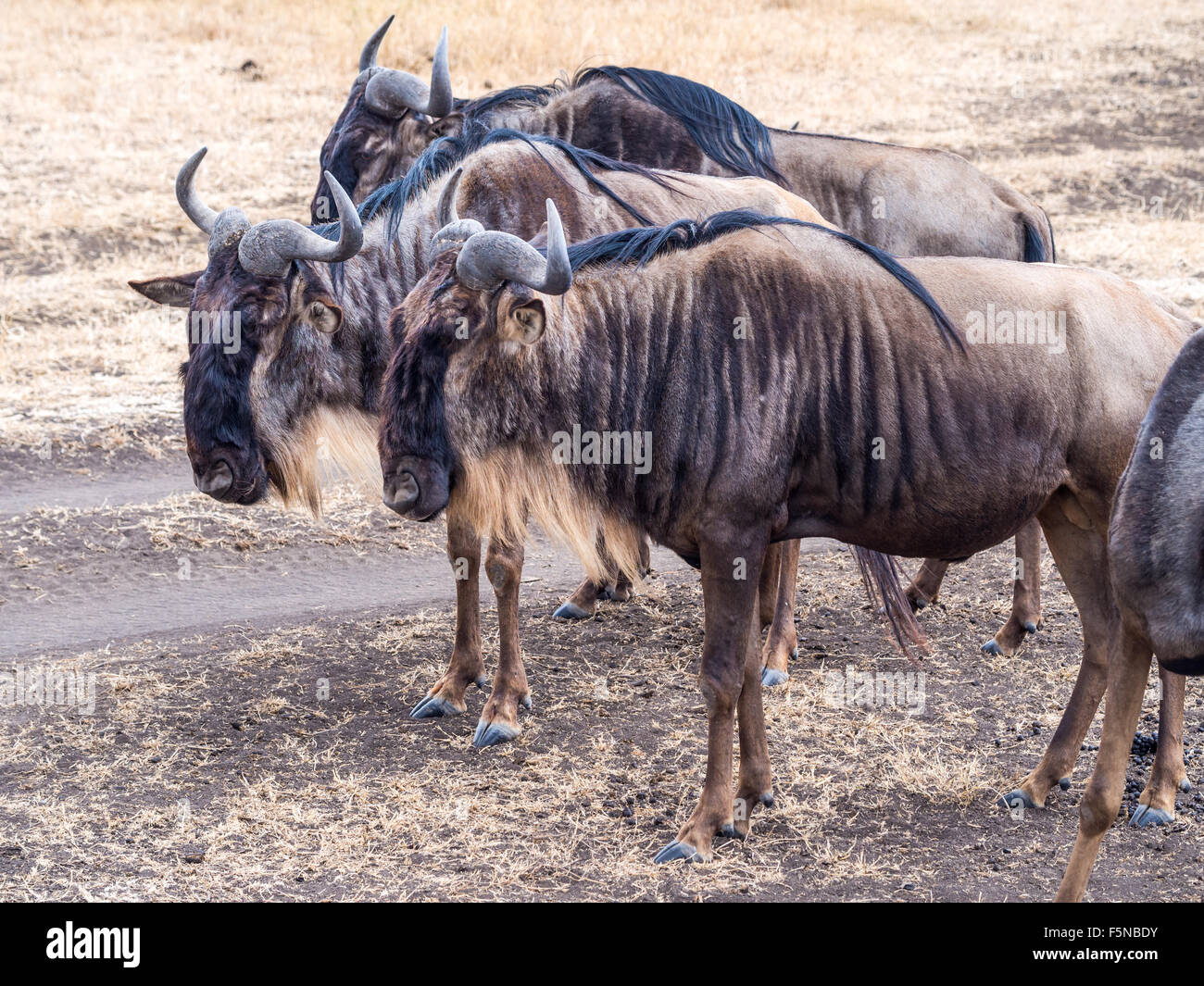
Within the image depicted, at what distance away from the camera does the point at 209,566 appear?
7.39 meters

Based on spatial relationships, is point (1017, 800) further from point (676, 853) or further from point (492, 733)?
point (492, 733)

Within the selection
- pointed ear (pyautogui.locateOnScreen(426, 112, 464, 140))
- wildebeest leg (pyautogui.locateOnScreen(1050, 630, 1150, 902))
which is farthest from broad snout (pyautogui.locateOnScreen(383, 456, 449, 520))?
pointed ear (pyautogui.locateOnScreen(426, 112, 464, 140))

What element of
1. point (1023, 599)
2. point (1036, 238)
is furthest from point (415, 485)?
point (1036, 238)

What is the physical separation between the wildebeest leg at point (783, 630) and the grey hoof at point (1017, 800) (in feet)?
4.37

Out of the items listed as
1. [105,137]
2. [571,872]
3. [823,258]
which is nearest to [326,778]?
[571,872]

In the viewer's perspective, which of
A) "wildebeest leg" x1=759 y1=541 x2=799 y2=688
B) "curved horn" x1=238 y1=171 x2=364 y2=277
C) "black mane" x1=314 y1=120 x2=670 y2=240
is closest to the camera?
"curved horn" x1=238 y1=171 x2=364 y2=277

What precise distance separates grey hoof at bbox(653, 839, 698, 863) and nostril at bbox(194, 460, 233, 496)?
2.16 m

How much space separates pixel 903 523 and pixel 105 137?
44.8ft

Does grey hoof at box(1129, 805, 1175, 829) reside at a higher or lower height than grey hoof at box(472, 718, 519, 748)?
higher

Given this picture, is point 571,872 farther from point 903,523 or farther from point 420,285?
point 420,285

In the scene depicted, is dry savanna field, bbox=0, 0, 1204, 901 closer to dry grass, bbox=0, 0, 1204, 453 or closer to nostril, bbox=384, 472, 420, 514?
dry grass, bbox=0, 0, 1204, 453

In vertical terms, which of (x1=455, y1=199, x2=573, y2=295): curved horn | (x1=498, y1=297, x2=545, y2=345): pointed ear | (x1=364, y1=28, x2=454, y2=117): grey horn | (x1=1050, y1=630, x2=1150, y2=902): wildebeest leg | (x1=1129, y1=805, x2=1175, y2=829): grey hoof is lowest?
(x1=1129, y1=805, x2=1175, y2=829): grey hoof

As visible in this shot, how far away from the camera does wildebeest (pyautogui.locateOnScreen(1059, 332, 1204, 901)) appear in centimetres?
366

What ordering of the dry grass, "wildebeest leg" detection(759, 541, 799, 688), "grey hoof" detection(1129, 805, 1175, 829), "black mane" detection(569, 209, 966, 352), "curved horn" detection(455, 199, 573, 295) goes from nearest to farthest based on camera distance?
"curved horn" detection(455, 199, 573, 295)
"black mane" detection(569, 209, 966, 352)
"grey hoof" detection(1129, 805, 1175, 829)
"wildebeest leg" detection(759, 541, 799, 688)
the dry grass
